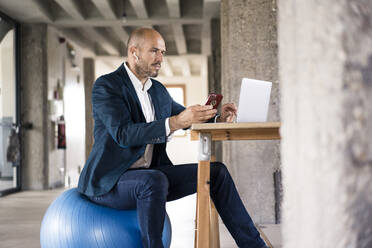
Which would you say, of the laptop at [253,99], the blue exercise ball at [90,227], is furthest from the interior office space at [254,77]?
the blue exercise ball at [90,227]

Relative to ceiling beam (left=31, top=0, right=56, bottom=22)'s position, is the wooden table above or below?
below

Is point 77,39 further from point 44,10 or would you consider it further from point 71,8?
point 71,8

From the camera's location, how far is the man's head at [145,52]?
7.97 feet

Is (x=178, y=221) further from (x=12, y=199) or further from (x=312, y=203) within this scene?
(x=312, y=203)

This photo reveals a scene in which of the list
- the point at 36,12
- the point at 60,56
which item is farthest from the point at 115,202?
the point at 60,56

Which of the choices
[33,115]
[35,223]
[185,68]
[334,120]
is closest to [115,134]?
[334,120]

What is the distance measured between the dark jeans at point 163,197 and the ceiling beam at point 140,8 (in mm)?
5311

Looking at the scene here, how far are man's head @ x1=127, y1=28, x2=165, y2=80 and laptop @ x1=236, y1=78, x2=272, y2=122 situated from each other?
2.10ft

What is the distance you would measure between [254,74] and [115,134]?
208 centimetres

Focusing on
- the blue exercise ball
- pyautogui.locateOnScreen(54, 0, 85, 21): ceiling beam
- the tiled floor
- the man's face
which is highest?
pyautogui.locateOnScreen(54, 0, 85, 21): ceiling beam

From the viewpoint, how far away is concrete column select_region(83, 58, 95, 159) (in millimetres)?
11266

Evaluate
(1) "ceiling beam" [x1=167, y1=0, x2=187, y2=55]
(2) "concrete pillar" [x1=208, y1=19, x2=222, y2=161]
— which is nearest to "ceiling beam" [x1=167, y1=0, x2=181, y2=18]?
(1) "ceiling beam" [x1=167, y1=0, x2=187, y2=55]

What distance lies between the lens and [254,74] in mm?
3893

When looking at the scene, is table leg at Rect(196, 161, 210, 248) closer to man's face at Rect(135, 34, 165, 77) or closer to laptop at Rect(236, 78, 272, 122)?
laptop at Rect(236, 78, 272, 122)
